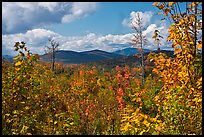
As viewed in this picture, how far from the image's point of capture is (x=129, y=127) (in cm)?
546

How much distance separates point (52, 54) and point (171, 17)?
39.7m

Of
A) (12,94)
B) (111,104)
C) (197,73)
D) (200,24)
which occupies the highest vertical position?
(200,24)

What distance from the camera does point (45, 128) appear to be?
302 inches

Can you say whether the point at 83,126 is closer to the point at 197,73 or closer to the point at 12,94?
the point at 12,94

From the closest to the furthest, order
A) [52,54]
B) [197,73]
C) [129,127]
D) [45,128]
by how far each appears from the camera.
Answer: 1. [129,127]
2. [197,73]
3. [45,128]
4. [52,54]

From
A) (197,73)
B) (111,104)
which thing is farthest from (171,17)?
(111,104)

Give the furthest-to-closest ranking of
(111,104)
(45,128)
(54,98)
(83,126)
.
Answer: (111,104), (54,98), (83,126), (45,128)

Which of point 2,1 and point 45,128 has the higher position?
point 2,1

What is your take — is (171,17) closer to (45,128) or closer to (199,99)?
(199,99)

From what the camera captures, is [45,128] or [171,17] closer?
[171,17]

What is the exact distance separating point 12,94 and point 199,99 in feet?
15.0

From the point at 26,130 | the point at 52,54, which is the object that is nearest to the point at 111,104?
the point at 26,130

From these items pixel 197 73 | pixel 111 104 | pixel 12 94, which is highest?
pixel 197 73

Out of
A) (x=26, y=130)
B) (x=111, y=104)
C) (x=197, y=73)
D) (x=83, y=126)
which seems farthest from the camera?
(x=111, y=104)
